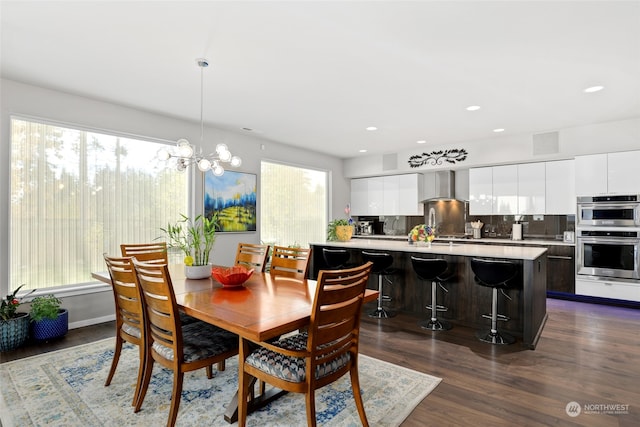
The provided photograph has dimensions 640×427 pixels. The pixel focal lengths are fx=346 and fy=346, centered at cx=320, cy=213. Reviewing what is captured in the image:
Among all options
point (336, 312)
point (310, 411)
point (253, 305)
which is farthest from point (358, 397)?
point (253, 305)

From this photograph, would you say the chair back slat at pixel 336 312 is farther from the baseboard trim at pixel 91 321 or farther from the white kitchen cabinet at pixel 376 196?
the white kitchen cabinet at pixel 376 196

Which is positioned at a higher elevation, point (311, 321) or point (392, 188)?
point (392, 188)

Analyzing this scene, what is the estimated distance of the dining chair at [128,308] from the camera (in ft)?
7.26

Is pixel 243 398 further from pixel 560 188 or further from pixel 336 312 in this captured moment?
pixel 560 188

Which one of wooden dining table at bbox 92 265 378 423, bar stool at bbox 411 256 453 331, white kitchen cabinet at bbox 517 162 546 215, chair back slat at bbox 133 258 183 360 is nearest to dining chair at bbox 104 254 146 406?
chair back slat at bbox 133 258 183 360

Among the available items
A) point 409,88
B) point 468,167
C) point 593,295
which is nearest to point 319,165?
point 468,167

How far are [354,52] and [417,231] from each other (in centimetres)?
236

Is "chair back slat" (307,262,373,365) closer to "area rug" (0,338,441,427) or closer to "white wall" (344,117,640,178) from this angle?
"area rug" (0,338,441,427)

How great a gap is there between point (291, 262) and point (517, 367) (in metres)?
2.06

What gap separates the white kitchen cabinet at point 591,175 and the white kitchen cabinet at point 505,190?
880 mm

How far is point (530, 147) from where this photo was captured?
17.5 ft

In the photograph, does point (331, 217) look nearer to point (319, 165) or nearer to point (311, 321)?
point (319, 165)

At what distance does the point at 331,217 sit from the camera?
7168mm

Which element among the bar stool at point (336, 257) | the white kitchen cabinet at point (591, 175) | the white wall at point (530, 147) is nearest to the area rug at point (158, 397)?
the bar stool at point (336, 257)
